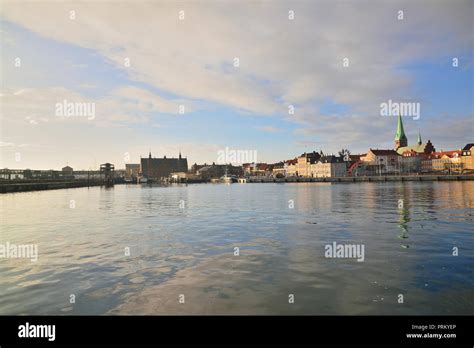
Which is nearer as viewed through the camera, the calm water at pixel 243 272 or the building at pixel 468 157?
the calm water at pixel 243 272

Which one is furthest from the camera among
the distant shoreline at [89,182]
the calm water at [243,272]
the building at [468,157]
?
the building at [468,157]

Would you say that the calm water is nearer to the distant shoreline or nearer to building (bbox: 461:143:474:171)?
the distant shoreline

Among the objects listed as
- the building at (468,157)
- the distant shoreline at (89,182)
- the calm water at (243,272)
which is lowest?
the calm water at (243,272)

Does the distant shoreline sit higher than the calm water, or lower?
higher

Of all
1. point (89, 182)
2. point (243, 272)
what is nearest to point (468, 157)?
point (89, 182)

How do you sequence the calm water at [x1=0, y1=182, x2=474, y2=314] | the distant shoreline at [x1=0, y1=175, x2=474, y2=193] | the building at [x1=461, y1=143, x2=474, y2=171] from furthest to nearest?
1. the building at [x1=461, y1=143, x2=474, y2=171]
2. the distant shoreline at [x1=0, y1=175, x2=474, y2=193]
3. the calm water at [x1=0, y1=182, x2=474, y2=314]

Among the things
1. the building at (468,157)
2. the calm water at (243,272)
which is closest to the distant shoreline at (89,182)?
the building at (468,157)

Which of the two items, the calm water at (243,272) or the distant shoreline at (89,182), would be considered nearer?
the calm water at (243,272)

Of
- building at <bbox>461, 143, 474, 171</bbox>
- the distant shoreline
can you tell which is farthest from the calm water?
building at <bbox>461, 143, 474, 171</bbox>

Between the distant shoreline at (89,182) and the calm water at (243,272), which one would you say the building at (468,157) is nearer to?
the distant shoreline at (89,182)

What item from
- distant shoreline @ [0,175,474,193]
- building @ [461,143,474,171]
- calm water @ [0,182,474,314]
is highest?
building @ [461,143,474,171]

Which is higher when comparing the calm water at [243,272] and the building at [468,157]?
the building at [468,157]

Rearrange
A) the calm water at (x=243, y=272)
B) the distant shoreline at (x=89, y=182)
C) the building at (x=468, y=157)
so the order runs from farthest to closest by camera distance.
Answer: the building at (x=468, y=157)
the distant shoreline at (x=89, y=182)
the calm water at (x=243, y=272)
